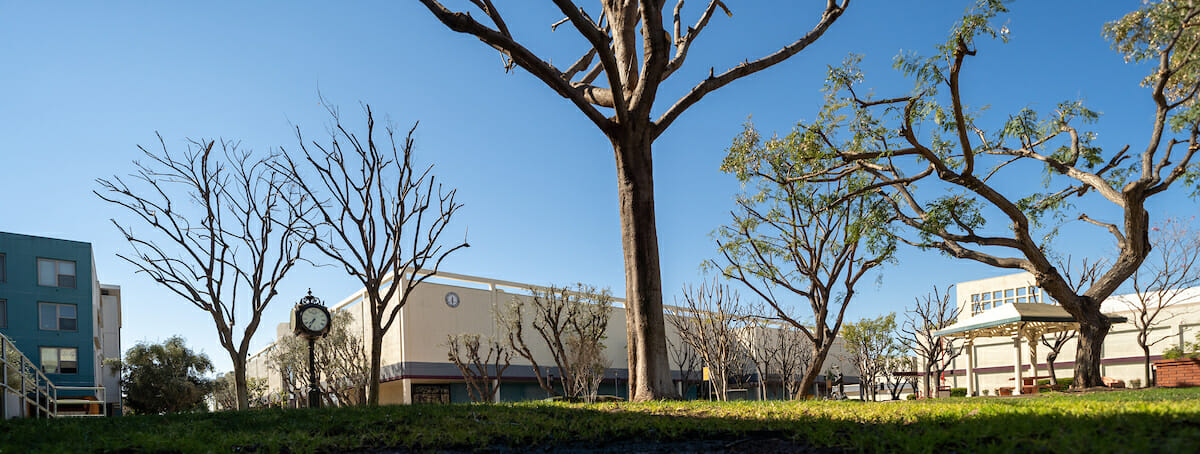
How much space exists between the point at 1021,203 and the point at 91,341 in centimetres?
3514

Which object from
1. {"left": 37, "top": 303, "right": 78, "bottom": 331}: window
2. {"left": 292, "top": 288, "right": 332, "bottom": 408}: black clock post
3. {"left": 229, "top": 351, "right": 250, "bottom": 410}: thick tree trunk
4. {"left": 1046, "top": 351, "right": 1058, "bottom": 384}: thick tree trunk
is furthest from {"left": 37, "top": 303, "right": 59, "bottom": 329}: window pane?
{"left": 1046, "top": 351, "right": 1058, "bottom": 384}: thick tree trunk

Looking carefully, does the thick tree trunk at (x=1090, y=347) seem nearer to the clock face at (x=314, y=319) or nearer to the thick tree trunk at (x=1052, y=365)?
the thick tree trunk at (x=1052, y=365)

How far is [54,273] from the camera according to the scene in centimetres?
3200

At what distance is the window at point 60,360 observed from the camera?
102 feet

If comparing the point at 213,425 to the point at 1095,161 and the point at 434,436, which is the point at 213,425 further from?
the point at 1095,161

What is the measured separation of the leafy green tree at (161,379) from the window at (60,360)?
623 cm

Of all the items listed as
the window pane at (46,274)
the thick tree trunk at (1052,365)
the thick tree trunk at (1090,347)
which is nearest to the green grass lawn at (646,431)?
the thick tree trunk at (1090,347)

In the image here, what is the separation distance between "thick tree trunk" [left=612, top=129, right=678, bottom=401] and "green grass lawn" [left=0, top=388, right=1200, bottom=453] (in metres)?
1.72

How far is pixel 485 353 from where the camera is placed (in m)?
33.0

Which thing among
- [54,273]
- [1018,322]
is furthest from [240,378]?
[54,273]

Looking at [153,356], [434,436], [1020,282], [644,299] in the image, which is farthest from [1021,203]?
[153,356]

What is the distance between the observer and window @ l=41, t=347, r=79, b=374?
102 ft

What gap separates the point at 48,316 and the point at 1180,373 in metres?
38.3

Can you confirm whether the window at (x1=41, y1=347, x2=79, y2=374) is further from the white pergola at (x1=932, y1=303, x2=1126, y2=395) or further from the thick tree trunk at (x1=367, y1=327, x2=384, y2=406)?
the white pergola at (x1=932, y1=303, x2=1126, y2=395)
